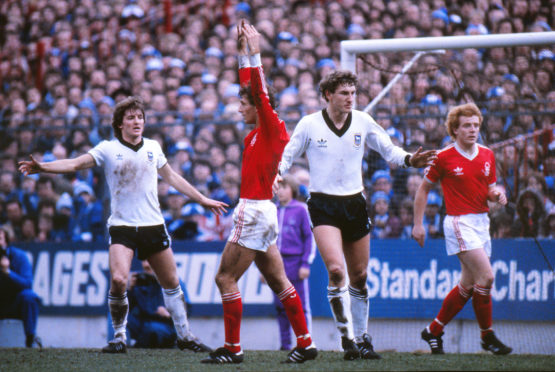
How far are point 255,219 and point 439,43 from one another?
3349 mm

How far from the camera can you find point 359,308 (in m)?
6.96

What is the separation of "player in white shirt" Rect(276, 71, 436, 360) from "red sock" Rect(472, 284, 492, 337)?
43.2 inches

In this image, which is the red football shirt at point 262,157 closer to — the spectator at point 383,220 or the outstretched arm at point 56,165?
the outstretched arm at point 56,165

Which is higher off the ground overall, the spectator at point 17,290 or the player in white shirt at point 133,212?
the player in white shirt at point 133,212

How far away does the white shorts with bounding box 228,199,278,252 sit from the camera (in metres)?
6.30

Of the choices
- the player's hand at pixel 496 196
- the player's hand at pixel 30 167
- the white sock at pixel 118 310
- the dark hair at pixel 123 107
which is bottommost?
the white sock at pixel 118 310

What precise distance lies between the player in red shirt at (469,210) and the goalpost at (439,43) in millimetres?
1160

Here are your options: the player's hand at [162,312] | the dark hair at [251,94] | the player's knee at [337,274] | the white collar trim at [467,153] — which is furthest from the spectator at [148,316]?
the white collar trim at [467,153]

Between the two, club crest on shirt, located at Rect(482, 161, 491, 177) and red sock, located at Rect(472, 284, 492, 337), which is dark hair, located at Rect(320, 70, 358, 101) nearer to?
club crest on shirt, located at Rect(482, 161, 491, 177)

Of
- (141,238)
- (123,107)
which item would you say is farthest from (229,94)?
(141,238)

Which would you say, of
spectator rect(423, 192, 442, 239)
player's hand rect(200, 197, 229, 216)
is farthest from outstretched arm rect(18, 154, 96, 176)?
spectator rect(423, 192, 442, 239)

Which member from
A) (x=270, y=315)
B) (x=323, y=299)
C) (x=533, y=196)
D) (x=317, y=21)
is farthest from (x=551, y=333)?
(x=317, y=21)

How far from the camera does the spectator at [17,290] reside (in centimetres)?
1008

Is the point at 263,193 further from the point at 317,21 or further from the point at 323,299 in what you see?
the point at 317,21
